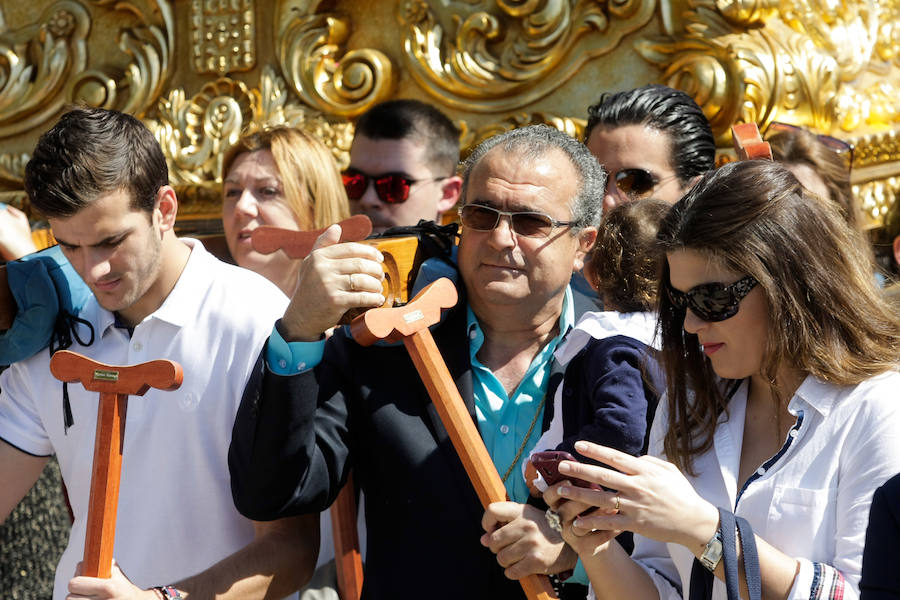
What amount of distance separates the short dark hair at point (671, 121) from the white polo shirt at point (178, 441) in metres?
1.05

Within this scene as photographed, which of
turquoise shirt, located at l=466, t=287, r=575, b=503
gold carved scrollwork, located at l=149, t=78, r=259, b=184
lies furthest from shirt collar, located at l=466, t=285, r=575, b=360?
gold carved scrollwork, located at l=149, t=78, r=259, b=184

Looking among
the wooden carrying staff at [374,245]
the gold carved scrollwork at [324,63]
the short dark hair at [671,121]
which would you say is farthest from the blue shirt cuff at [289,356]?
the gold carved scrollwork at [324,63]

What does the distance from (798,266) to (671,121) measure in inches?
44.6

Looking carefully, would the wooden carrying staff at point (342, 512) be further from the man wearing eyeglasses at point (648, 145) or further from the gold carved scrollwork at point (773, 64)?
the gold carved scrollwork at point (773, 64)

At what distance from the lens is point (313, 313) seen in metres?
2.04

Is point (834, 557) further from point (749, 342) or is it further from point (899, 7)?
point (899, 7)

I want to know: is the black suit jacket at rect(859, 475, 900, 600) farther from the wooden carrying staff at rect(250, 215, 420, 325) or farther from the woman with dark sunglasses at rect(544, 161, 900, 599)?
the wooden carrying staff at rect(250, 215, 420, 325)

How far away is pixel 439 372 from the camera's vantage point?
2.06m

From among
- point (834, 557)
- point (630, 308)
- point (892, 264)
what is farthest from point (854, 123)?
point (834, 557)

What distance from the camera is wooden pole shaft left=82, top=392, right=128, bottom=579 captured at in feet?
6.70

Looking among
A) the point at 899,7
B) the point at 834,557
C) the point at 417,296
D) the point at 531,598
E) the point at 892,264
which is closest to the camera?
the point at 834,557

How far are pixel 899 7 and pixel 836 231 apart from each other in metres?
2.13

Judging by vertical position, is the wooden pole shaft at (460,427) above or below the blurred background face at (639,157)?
below

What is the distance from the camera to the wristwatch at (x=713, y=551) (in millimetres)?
1721
